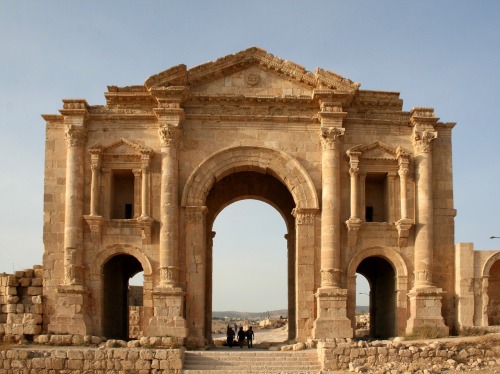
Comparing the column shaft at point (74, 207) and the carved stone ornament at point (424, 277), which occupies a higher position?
the column shaft at point (74, 207)

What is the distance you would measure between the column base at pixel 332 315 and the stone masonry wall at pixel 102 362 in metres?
5.22

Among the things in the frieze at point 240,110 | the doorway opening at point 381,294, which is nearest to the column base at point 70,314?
the frieze at point 240,110

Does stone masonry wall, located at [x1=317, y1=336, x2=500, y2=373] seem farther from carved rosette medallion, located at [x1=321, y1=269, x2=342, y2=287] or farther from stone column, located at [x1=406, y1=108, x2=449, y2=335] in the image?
carved rosette medallion, located at [x1=321, y1=269, x2=342, y2=287]

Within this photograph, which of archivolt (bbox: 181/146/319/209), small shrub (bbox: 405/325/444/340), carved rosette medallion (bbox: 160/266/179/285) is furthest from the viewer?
archivolt (bbox: 181/146/319/209)

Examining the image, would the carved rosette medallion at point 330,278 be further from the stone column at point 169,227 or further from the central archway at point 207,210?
the stone column at point 169,227

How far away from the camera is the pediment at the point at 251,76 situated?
25.8 meters

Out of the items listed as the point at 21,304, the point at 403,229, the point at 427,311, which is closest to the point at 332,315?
the point at 427,311

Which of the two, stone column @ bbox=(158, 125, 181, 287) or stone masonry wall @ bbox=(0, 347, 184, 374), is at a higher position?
stone column @ bbox=(158, 125, 181, 287)

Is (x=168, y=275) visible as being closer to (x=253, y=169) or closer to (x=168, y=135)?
(x=168, y=135)

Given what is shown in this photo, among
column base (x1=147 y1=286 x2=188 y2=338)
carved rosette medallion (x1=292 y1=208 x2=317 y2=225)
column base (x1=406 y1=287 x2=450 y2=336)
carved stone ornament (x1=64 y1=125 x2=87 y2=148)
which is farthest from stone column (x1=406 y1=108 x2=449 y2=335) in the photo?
carved stone ornament (x1=64 y1=125 x2=87 y2=148)

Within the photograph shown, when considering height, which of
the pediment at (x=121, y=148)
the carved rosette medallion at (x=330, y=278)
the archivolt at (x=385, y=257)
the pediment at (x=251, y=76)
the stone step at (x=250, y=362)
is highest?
the pediment at (x=251, y=76)

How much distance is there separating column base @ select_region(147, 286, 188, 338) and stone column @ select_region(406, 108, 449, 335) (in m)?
7.60

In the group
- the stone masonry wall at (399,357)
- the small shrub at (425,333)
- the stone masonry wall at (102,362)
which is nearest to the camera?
the stone masonry wall at (102,362)

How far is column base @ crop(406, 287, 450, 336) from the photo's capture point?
2456 cm
